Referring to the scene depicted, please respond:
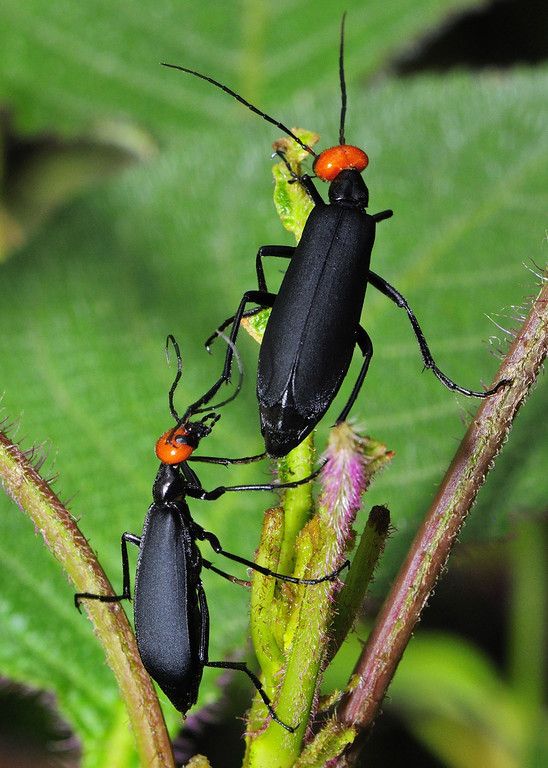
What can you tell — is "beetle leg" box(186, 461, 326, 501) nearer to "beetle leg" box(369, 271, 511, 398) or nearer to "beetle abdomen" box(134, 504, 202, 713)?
"beetle abdomen" box(134, 504, 202, 713)

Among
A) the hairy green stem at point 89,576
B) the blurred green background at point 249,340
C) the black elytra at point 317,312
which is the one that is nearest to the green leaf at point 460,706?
the blurred green background at point 249,340

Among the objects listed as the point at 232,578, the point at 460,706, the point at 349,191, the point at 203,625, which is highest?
the point at 349,191

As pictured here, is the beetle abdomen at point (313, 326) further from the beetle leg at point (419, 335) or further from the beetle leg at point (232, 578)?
the beetle leg at point (232, 578)

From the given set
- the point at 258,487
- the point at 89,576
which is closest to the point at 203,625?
the point at 258,487

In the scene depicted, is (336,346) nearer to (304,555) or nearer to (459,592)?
(304,555)

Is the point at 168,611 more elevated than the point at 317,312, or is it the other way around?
the point at 317,312

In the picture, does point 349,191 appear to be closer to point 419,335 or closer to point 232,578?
point 419,335

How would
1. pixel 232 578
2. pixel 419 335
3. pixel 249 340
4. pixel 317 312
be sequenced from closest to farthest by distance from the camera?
1. pixel 232 578
2. pixel 317 312
3. pixel 419 335
4. pixel 249 340
